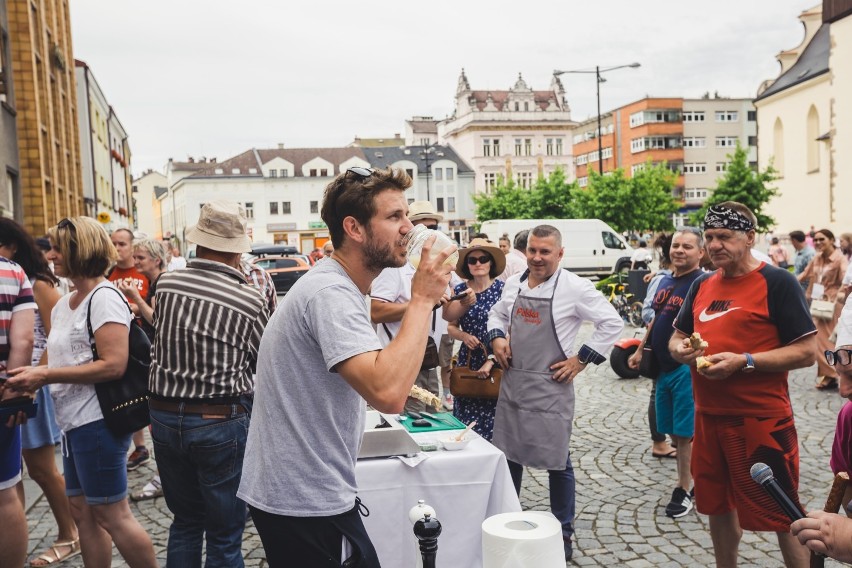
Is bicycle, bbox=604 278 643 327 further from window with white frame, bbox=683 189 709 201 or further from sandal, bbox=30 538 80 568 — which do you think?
window with white frame, bbox=683 189 709 201

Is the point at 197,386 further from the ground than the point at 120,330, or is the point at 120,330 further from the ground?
the point at 120,330

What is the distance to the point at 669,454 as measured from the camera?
6.48 metres

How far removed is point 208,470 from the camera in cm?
314

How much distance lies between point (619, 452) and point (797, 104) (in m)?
48.3

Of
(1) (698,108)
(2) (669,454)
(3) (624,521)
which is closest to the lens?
(3) (624,521)

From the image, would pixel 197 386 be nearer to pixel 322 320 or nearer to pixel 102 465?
pixel 102 465

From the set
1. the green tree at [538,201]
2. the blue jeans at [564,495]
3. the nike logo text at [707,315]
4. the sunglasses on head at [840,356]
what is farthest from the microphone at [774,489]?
the green tree at [538,201]

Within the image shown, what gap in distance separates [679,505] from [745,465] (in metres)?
Answer: 1.70

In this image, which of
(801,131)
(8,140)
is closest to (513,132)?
(801,131)

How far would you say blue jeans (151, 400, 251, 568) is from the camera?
314cm

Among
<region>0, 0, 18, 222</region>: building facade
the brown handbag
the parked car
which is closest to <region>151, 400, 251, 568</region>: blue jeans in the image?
the brown handbag

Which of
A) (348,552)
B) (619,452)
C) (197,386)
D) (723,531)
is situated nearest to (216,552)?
(197,386)

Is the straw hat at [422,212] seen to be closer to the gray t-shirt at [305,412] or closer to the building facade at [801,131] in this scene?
the gray t-shirt at [305,412]

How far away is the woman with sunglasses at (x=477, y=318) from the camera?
510cm
